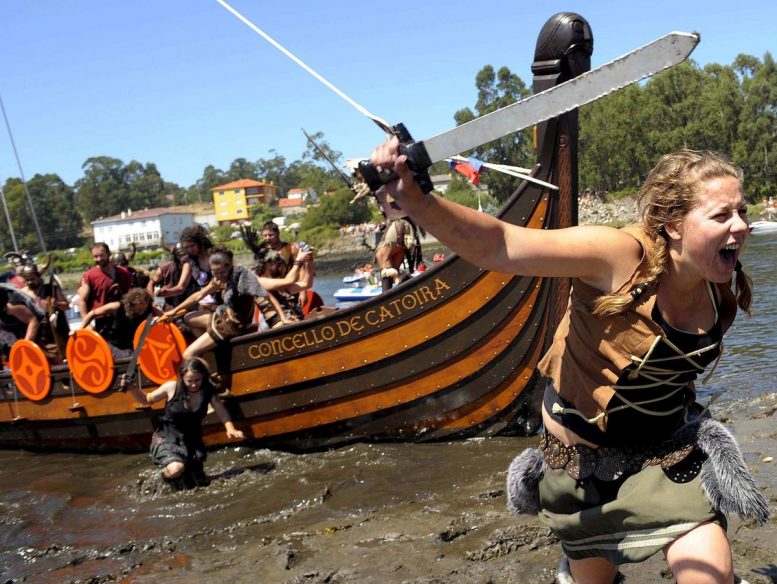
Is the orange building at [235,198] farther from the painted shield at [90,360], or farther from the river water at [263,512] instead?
the river water at [263,512]

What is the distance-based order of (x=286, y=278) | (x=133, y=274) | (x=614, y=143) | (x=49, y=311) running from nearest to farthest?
(x=286, y=278) < (x=49, y=311) < (x=133, y=274) < (x=614, y=143)

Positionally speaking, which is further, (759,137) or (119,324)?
(759,137)

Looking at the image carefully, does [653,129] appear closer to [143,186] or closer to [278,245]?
[278,245]

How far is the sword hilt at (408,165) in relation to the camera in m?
2.13

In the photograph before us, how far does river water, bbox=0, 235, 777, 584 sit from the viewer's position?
207 inches

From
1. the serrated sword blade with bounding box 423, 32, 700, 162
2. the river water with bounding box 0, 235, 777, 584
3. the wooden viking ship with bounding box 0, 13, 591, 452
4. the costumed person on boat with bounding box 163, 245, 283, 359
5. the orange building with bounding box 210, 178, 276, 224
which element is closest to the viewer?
the serrated sword blade with bounding box 423, 32, 700, 162

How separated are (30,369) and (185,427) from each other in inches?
105

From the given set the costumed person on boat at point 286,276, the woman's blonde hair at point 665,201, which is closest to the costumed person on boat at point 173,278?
the costumed person on boat at point 286,276

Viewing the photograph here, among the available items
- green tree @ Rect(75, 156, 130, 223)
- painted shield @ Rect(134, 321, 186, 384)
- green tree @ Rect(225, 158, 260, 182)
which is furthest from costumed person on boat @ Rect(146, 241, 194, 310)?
green tree @ Rect(225, 158, 260, 182)

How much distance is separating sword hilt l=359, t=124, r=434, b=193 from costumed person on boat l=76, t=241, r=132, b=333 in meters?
7.43

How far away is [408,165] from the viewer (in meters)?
2.14

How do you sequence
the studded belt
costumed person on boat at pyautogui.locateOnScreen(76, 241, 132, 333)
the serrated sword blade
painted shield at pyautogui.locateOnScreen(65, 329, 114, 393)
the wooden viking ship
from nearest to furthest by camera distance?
1. the serrated sword blade
2. the studded belt
3. the wooden viking ship
4. painted shield at pyautogui.locateOnScreen(65, 329, 114, 393)
5. costumed person on boat at pyautogui.locateOnScreen(76, 241, 132, 333)

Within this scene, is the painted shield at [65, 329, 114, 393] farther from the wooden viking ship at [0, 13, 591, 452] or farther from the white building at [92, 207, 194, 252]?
the white building at [92, 207, 194, 252]

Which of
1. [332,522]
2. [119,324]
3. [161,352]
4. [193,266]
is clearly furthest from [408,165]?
[193,266]
